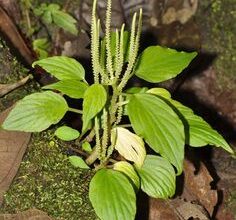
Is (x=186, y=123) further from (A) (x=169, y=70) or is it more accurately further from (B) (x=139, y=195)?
(B) (x=139, y=195)

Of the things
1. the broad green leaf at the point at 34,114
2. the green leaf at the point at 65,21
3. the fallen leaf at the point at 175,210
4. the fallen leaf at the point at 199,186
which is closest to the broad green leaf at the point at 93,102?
the broad green leaf at the point at 34,114

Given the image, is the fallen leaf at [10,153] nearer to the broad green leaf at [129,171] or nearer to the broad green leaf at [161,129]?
the broad green leaf at [129,171]

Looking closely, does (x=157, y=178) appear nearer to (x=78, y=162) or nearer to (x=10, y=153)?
(x=78, y=162)

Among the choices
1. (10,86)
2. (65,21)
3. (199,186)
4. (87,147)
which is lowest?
(199,186)

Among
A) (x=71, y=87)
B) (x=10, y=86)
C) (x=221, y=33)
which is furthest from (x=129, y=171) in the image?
(x=221, y=33)

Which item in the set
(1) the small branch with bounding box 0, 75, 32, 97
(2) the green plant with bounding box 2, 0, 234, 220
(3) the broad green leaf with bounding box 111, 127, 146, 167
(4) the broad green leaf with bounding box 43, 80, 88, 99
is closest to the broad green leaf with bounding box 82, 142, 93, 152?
(2) the green plant with bounding box 2, 0, 234, 220

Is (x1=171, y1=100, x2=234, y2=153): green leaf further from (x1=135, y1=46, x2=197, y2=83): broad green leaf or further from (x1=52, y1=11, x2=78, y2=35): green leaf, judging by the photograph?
(x1=52, y1=11, x2=78, y2=35): green leaf
